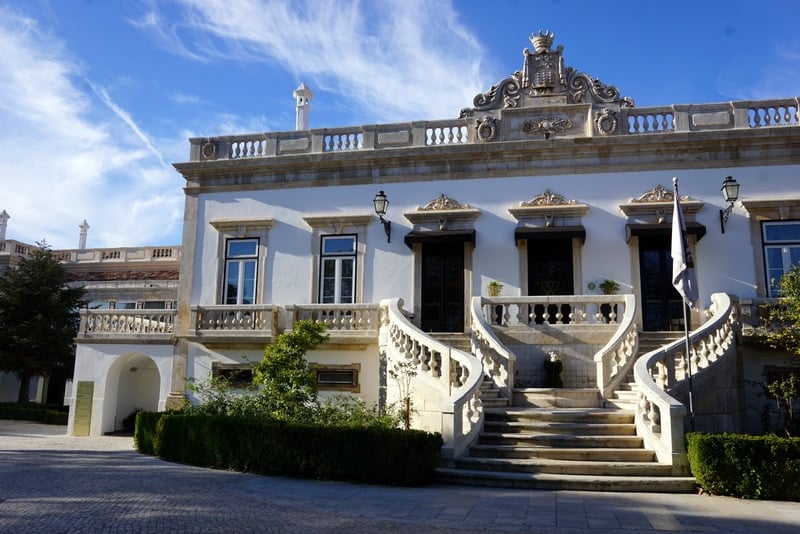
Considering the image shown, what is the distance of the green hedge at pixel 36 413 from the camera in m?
25.6

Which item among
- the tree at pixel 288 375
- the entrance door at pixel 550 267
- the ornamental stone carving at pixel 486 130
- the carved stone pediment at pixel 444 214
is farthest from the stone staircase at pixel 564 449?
the ornamental stone carving at pixel 486 130

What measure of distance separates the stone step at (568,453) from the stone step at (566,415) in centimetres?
97

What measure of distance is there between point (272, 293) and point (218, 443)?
307 inches

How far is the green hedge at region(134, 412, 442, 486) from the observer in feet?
32.0

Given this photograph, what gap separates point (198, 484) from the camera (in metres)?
9.47

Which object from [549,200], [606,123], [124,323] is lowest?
[124,323]

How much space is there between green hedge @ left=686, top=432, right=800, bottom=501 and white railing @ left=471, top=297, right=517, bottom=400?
4.31m

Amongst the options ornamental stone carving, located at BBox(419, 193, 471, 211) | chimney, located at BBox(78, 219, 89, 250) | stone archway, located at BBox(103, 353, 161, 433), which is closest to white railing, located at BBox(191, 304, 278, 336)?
stone archway, located at BBox(103, 353, 161, 433)

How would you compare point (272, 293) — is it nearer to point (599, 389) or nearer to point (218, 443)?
point (218, 443)

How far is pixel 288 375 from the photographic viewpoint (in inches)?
534

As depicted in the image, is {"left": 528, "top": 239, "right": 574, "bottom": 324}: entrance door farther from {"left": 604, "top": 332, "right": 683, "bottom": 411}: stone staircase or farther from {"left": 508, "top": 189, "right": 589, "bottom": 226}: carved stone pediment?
{"left": 604, "top": 332, "right": 683, "bottom": 411}: stone staircase

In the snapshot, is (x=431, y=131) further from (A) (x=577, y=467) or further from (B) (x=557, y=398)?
(A) (x=577, y=467)

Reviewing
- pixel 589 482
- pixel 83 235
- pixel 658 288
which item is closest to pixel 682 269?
pixel 589 482

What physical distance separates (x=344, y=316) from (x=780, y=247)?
11358mm
